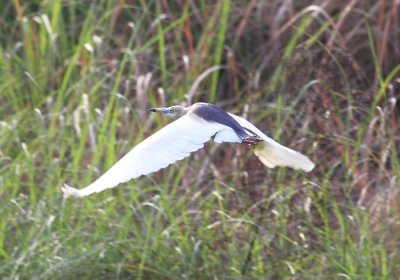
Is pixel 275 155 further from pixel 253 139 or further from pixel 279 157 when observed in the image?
pixel 253 139

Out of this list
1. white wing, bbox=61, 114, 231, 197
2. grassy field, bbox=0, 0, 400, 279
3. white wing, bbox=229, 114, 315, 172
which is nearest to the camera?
white wing, bbox=61, 114, 231, 197

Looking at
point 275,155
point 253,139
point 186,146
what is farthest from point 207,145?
point 186,146

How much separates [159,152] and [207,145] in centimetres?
143

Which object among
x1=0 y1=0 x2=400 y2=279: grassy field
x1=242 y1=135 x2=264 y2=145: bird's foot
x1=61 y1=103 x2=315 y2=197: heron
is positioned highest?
x1=61 y1=103 x2=315 y2=197: heron

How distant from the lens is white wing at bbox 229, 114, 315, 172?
338 centimetres

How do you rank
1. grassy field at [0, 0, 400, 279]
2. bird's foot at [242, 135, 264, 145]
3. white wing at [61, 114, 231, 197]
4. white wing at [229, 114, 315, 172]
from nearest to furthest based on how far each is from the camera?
white wing at [61, 114, 231, 197] → bird's foot at [242, 135, 264, 145] → white wing at [229, 114, 315, 172] → grassy field at [0, 0, 400, 279]

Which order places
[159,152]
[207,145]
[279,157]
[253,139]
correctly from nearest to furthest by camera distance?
[159,152]
[253,139]
[279,157]
[207,145]

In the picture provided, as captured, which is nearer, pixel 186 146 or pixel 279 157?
pixel 186 146

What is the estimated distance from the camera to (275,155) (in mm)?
3473

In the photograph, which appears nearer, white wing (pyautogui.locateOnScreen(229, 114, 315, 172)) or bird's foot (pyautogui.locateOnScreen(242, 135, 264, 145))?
bird's foot (pyautogui.locateOnScreen(242, 135, 264, 145))

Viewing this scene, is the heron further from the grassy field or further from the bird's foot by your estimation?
the grassy field

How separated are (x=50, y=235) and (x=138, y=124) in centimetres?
75

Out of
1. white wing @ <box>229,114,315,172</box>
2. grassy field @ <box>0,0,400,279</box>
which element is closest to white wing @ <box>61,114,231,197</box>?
white wing @ <box>229,114,315,172</box>

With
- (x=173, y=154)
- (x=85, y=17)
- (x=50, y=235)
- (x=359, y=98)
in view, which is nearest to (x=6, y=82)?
(x=85, y=17)
